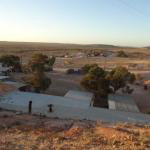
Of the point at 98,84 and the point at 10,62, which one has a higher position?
the point at 10,62

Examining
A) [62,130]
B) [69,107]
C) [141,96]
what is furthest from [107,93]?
[62,130]

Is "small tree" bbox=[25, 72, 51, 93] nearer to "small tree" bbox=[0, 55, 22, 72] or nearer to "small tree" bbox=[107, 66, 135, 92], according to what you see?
"small tree" bbox=[107, 66, 135, 92]

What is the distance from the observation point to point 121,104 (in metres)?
20.6

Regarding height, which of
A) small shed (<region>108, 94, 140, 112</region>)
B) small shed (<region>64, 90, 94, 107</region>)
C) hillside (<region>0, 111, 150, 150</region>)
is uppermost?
hillside (<region>0, 111, 150, 150</region>)

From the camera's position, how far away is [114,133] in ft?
26.1

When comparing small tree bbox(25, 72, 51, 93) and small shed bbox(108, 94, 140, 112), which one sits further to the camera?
small tree bbox(25, 72, 51, 93)

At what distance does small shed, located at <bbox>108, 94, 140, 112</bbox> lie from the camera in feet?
62.7

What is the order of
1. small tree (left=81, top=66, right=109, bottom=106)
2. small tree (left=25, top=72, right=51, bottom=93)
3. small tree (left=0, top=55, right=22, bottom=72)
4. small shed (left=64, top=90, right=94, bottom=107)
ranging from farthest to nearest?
small tree (left=0, top=55, right=22, bottom=72), small tree (left=81, top=66, right=109, bottom=106), small tree (left=25, top=72, right=51, bottom=93), small shed (left=64, top=90, right=94, bottom=107)

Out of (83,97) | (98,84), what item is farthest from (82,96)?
(98,84)

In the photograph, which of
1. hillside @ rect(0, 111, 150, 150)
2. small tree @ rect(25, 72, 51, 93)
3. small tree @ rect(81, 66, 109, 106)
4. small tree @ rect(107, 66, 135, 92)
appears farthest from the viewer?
small tree @ rect(107, 66, 135, 92)

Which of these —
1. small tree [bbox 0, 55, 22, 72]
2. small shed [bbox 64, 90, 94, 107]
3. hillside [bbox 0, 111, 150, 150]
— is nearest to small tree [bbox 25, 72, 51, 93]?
small shed [bbox 64, 90, 94, 107]

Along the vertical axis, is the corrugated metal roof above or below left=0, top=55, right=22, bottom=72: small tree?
below

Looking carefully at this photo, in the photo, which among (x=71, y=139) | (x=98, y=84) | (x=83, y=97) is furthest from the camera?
(x=98, y=84)

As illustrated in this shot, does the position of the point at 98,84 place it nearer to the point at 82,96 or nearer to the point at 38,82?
the point at 82,96
